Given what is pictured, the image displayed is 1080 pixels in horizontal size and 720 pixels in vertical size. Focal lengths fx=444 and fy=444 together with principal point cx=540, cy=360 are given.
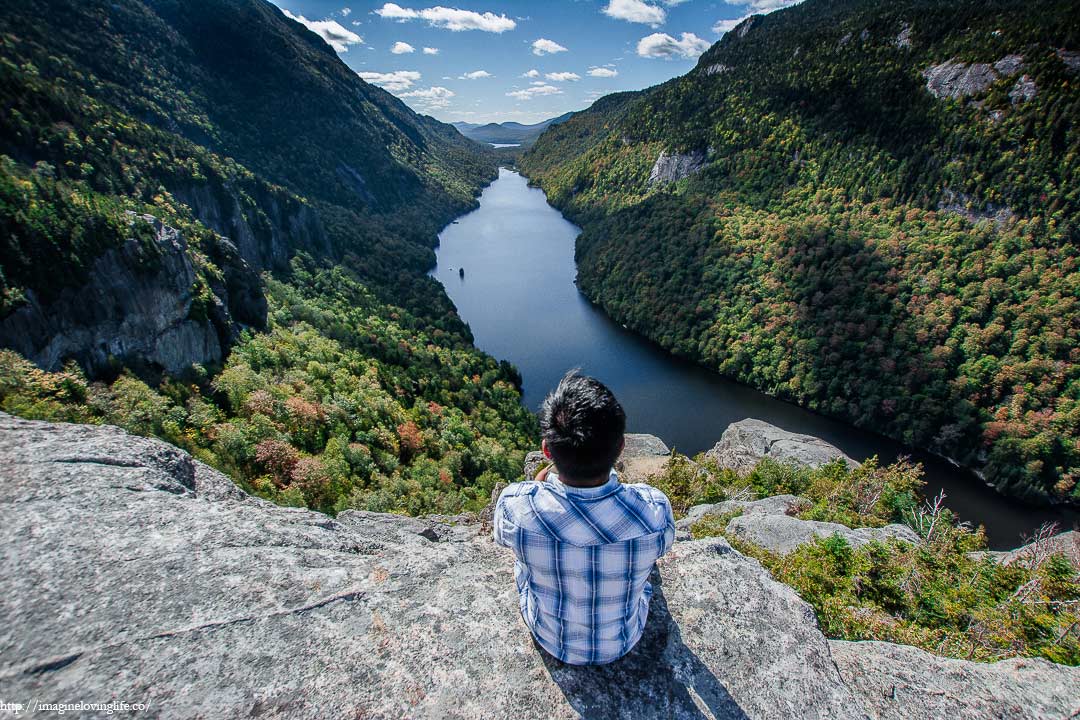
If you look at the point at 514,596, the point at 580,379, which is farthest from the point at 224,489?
the point at 580,379

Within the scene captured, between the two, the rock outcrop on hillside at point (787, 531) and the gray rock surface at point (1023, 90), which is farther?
the gray rock surface at point (1023, 90)

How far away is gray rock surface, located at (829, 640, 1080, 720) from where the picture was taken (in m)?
3.21

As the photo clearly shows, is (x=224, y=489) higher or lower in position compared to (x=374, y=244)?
higher

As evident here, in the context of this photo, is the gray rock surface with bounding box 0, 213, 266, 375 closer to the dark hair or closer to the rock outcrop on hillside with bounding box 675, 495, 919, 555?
the dark hair

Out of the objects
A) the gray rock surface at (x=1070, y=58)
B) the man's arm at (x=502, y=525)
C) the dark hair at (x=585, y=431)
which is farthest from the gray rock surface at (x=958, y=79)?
the man's arm at (x=502, y=525)

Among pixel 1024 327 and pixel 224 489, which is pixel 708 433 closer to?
pixel 1024 327

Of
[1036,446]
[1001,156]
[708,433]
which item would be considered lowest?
[708,433]

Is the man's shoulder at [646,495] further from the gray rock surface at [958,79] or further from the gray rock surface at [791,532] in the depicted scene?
the gray rock surface at [958,79]

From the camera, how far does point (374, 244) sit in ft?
279

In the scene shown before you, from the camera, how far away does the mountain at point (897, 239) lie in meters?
41.0

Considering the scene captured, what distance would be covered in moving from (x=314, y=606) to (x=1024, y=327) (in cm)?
6146

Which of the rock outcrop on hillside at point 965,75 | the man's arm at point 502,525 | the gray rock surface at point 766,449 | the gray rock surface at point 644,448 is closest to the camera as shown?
the man's arm at point 502,525

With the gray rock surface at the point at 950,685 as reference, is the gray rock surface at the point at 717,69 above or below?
above

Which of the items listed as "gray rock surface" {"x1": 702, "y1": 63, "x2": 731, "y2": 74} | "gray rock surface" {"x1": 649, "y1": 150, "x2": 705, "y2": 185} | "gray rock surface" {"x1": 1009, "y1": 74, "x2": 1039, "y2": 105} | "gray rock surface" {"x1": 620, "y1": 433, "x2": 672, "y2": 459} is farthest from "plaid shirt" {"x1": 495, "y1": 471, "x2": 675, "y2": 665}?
"gray rock surface" {"x1": 702, "y1": 63, "x2": 731, "y2": 74}
